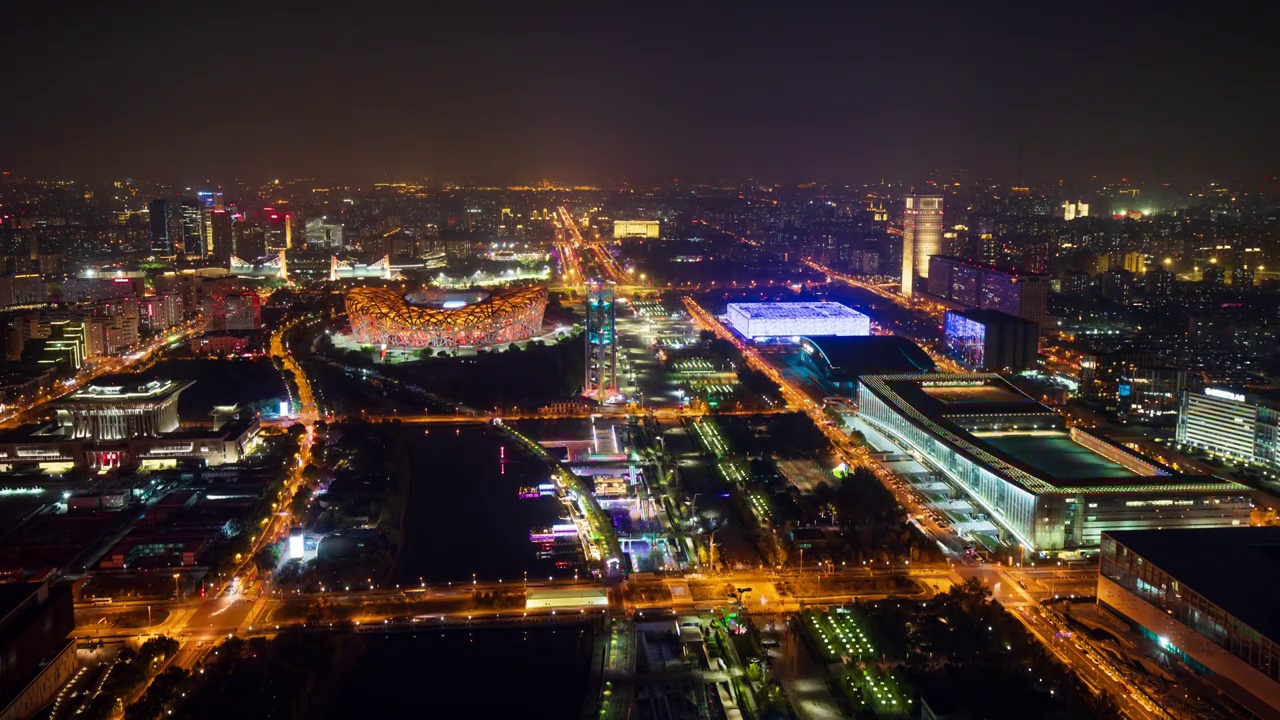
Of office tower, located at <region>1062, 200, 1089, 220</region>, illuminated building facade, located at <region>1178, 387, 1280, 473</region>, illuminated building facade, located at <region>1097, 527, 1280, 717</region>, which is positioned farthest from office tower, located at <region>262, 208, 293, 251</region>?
illuminated building facade, located at <region>1097, 527, 1280, 717</region>

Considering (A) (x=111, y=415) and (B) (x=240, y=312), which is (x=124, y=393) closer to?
(A) (x=111, y=415)

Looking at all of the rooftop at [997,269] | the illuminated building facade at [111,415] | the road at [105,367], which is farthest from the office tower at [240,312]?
the rooftop at [997,269]

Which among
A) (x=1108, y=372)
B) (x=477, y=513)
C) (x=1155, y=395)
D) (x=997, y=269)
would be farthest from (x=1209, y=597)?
(x=997, y=269)

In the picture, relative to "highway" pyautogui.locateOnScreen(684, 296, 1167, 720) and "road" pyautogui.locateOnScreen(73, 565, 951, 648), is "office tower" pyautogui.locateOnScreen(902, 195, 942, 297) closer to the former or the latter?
"highway" pyautogui.locateOnScreen(684, 296, 1167, 720)

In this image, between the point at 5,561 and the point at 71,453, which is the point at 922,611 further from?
the point at 71,453

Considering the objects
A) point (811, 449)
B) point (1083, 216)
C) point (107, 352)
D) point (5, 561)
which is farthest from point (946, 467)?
point (1083, 216)
